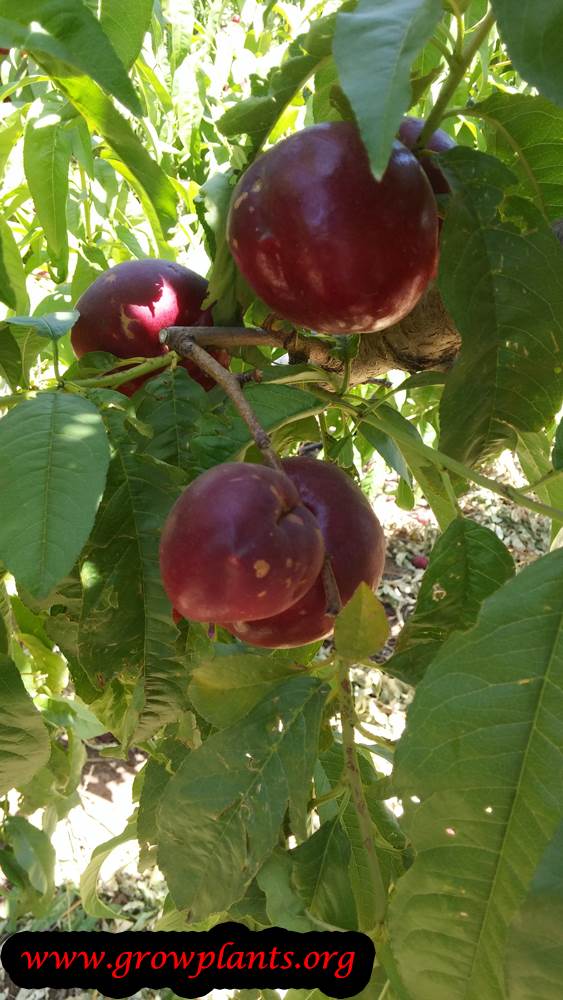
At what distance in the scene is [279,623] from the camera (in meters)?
0.55

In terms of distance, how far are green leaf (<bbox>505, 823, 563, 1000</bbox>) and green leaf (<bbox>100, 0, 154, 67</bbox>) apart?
627mm

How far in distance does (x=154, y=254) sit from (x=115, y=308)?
576mm

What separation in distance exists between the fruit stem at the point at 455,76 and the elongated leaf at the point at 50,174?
446 millimetres

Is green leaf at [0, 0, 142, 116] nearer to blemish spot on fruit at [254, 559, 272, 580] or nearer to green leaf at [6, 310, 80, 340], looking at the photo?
green leaf at [6, 310, 80, 340]

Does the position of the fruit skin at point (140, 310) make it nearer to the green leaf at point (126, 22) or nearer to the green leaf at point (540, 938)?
the green leaf at point (126, 22)

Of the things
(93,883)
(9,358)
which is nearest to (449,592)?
(9,358)

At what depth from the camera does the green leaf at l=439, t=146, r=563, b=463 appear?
0.58 meters

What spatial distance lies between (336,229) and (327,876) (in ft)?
1.43

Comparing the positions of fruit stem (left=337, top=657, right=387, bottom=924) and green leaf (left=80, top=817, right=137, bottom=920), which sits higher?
fruit stem (left=337, top=657, right=387, bottom=924)

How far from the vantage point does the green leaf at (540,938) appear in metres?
0.39

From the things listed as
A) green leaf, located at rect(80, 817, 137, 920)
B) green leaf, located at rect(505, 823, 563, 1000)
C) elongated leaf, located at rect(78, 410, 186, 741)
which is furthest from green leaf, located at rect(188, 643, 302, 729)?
green leaf, located at rect(80, 817, 137, 920)

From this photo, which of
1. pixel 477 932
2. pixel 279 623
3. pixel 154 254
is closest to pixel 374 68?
pixel 279 623

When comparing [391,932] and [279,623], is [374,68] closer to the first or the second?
[279,623]

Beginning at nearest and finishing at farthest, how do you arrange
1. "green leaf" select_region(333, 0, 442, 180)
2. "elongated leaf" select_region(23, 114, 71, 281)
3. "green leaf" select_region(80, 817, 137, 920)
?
1. "green leaf" select_region(333, 0, 442, 180)
2. "elongated leaf" select_region(23, 114, 71, 281)
3. "green leaf" select_region(80, 817, 137, 920)
